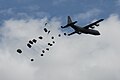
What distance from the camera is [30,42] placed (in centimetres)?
13662

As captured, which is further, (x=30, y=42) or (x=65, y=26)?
(x=65, y=26)

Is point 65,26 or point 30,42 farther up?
point 65,26

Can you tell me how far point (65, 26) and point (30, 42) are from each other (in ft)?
201

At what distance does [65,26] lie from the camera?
195375 mm
